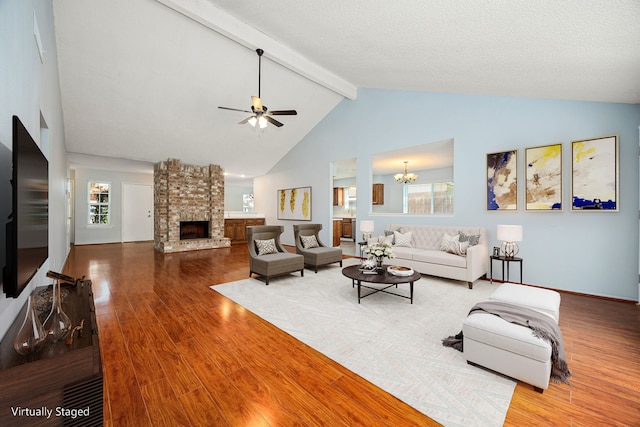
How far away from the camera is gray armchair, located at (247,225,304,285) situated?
4301 mm

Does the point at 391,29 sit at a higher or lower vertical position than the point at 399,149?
higher

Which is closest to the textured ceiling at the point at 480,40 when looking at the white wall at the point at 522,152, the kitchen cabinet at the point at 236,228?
the white wall at the point at 522,152

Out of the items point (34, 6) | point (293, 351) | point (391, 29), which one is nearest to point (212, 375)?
point (293, 351)

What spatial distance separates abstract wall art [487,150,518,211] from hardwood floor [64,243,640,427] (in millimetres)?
1702

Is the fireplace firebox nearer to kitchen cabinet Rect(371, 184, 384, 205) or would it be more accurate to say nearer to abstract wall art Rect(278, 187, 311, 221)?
abstract wall art Rect(278, 187, 311, 221)

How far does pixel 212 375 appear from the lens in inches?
77.8

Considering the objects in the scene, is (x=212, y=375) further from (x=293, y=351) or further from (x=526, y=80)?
(x=526, y=80)

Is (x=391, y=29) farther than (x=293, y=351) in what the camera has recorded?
Yes

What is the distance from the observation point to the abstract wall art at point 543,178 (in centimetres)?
393

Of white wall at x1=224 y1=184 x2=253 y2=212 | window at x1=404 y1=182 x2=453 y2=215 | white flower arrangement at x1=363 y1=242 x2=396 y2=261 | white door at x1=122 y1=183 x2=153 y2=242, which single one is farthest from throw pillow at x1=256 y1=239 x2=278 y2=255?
white wall at x1=224 y1=184 x2=253 y2=212

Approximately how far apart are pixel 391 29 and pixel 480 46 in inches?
39.6

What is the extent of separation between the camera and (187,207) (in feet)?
26.5

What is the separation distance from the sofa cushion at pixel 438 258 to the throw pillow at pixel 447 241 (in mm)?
121

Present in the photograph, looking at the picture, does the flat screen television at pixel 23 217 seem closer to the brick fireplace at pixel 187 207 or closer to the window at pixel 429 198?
the brick fireplace at pixel 187 207
